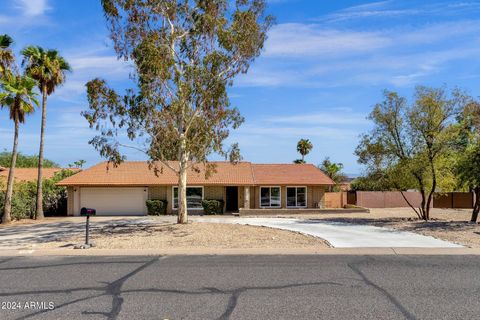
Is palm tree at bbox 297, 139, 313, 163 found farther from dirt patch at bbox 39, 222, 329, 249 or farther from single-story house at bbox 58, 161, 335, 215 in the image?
dirt patch at bbox 39, 222, 329, 249

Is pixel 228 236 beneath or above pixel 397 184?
beneath

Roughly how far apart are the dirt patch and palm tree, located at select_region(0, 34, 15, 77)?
41.5ft

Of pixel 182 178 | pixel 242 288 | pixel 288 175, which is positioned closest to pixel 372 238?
pixel 182 178

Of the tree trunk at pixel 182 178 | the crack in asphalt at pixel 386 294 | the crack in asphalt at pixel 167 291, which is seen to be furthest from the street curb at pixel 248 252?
the tree trunk at pixel 182 178

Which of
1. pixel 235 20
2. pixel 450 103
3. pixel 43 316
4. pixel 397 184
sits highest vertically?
pixel 235 20

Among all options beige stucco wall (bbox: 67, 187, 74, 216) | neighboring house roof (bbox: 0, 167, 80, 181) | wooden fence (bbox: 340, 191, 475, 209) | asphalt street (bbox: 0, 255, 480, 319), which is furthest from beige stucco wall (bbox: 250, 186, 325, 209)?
asphalt street (bbox: 0, 255, 480, 319)

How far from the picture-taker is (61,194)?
35.4m

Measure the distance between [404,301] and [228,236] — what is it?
32.0ft

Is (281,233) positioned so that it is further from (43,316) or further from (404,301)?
(43,316)

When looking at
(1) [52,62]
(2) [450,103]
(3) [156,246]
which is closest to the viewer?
(3) [156,246]

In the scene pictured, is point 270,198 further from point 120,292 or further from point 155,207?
point 120,292

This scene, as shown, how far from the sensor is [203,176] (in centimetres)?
3575

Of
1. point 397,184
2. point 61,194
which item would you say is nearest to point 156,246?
point 397,184

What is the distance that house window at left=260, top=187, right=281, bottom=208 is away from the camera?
36.0m
